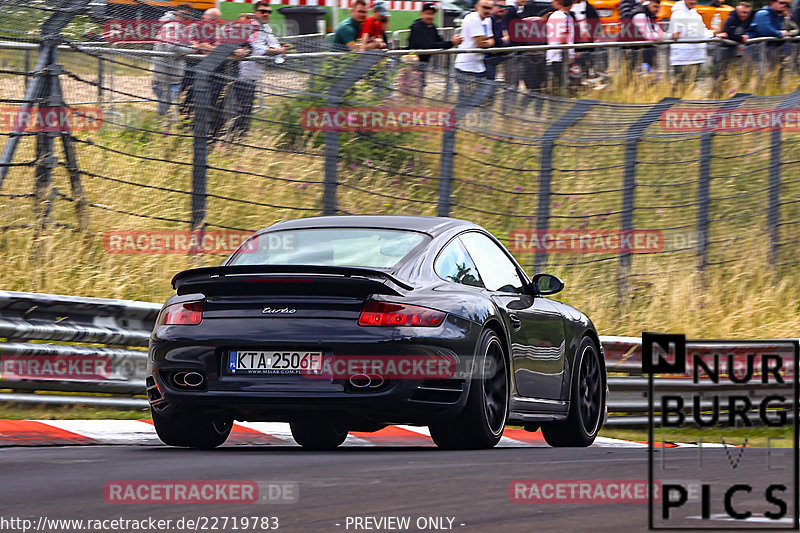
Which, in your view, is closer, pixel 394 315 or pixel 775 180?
pixel 394 315

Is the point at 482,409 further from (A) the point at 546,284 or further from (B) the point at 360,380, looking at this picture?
(A) the point at 546,284

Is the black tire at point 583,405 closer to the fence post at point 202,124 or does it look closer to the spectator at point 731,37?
the fence post at point 202,124

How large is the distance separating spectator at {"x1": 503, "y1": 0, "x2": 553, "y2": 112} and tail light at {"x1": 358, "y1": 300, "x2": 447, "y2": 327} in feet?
25.7

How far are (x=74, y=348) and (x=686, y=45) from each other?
Result: 10882 mm

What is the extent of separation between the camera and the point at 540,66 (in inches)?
650

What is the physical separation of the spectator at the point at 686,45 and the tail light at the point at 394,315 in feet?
38.7

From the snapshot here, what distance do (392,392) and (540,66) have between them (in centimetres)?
982

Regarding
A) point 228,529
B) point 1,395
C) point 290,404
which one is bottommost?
point 1,395

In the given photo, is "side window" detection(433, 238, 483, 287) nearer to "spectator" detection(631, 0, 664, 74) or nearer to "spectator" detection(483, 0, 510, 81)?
"spectator" detection(483, 0, 510, 81)

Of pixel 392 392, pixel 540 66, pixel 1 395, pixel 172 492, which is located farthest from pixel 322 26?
pixel 172 492

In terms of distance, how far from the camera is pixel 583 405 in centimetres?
945

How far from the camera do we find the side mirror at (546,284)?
8.79m

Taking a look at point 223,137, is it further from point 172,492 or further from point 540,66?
point 172,492

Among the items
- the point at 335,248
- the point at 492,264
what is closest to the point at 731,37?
the point at 492,264
